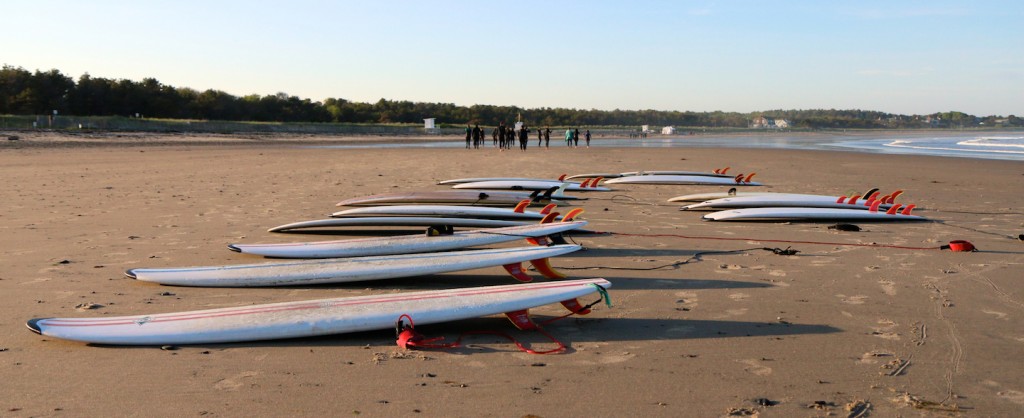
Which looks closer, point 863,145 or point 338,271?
point 338,271

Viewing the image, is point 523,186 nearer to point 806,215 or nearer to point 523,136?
point 806,215

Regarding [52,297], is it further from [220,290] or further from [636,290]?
[636,290]

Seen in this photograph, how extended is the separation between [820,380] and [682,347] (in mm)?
825

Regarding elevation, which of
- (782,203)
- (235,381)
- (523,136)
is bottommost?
(235,381)

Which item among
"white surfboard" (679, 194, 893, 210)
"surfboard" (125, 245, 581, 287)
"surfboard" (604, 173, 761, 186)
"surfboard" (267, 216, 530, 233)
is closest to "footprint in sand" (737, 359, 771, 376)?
"surfboard" (125, 245, 581, 287)

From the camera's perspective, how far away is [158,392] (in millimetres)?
3883

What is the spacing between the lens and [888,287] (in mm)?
A: 6371

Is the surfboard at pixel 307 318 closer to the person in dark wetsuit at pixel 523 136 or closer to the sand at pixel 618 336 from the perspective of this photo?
the sand at pixel 618 336

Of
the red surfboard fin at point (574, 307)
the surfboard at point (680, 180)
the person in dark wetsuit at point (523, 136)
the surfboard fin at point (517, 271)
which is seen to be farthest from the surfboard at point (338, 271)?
the person in dark wetsuit at point (523, 136)

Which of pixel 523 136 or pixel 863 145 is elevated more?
pixel 523 136

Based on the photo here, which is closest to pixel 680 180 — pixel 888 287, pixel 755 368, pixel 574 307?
pixel 888 287

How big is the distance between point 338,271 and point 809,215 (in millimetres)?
6412

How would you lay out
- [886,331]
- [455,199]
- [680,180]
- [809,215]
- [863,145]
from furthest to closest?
[863,145] < [680,180] < [455,199] < [809,215] < [886,331]

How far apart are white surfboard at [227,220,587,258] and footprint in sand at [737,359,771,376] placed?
3.05m
